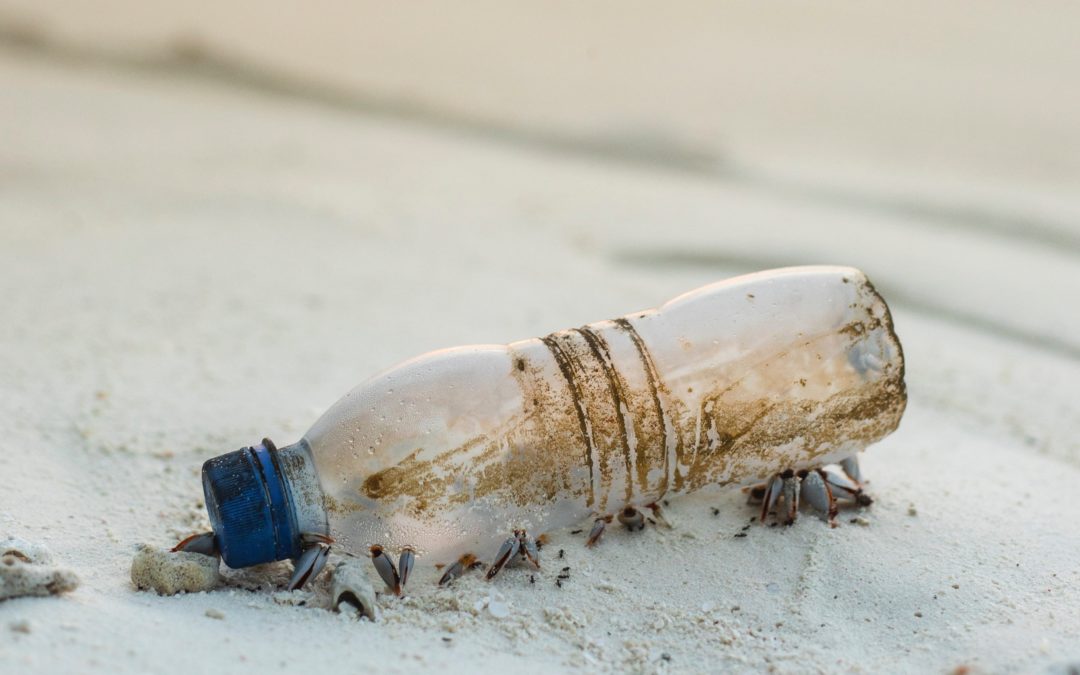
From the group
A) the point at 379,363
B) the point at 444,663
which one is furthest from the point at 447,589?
the point at 379,363

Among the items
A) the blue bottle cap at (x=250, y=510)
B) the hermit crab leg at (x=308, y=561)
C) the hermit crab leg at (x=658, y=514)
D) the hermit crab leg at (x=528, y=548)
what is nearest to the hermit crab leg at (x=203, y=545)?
the blue bottle cap at (x=250, y=510)

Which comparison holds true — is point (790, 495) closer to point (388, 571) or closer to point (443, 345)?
point (388, 571)

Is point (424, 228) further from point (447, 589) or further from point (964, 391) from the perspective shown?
point (447, 589)

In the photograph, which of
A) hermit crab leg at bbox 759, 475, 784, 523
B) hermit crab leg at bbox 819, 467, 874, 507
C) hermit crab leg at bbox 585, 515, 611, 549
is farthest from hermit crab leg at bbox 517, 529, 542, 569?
hermit crab leg at bbox 819, 467, 874, 507

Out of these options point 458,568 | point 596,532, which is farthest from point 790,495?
point 458,568

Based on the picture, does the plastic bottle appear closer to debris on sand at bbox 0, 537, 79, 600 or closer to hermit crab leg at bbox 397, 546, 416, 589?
hermit crab leg at bbox 397, 546, 416, 589

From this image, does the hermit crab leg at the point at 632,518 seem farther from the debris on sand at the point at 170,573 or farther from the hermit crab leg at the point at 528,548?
the debris on sand at the point at 170,573
